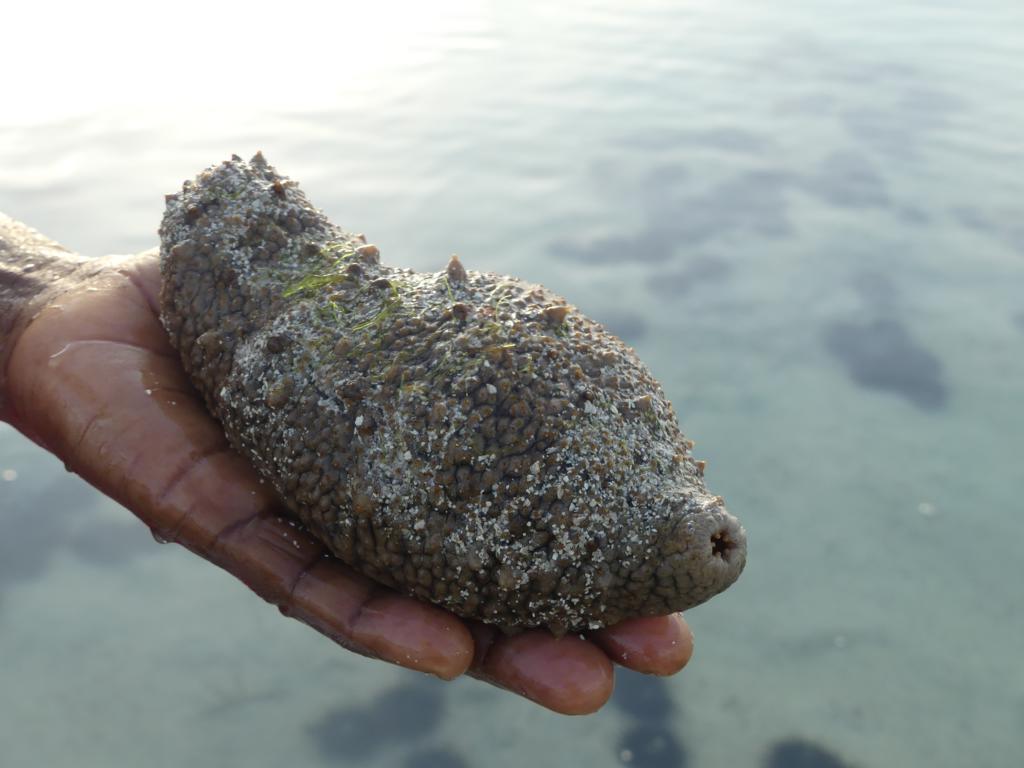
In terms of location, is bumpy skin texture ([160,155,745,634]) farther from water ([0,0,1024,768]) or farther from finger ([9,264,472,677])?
water ([0,0,1024,768])

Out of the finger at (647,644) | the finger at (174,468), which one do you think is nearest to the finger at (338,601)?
the finger at (174,468)

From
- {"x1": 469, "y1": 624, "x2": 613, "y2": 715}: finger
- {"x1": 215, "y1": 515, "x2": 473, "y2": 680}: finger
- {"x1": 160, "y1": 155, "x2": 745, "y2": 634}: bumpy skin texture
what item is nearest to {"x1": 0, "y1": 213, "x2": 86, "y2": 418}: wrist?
{"x1": 160, "y1": 155, "x2": 745, "y2": 634}: bumpy skin texture

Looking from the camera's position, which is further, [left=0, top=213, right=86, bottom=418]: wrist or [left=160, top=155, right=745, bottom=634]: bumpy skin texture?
[left=0, top=213, right=86, bottom=418]: wrist

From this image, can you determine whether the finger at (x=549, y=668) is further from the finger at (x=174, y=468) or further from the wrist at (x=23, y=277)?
the wrist at (x=23, y=277)

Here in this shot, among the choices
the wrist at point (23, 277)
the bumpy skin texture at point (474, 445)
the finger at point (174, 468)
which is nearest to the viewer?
the bumpy skin texture at point (474, 445)

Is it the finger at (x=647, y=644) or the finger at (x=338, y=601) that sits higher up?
the finger at (x=338, y=601)

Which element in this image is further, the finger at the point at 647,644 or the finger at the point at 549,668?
the finger at the point at 647,644

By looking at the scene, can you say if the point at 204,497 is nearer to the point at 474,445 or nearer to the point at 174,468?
the point at 174,468
